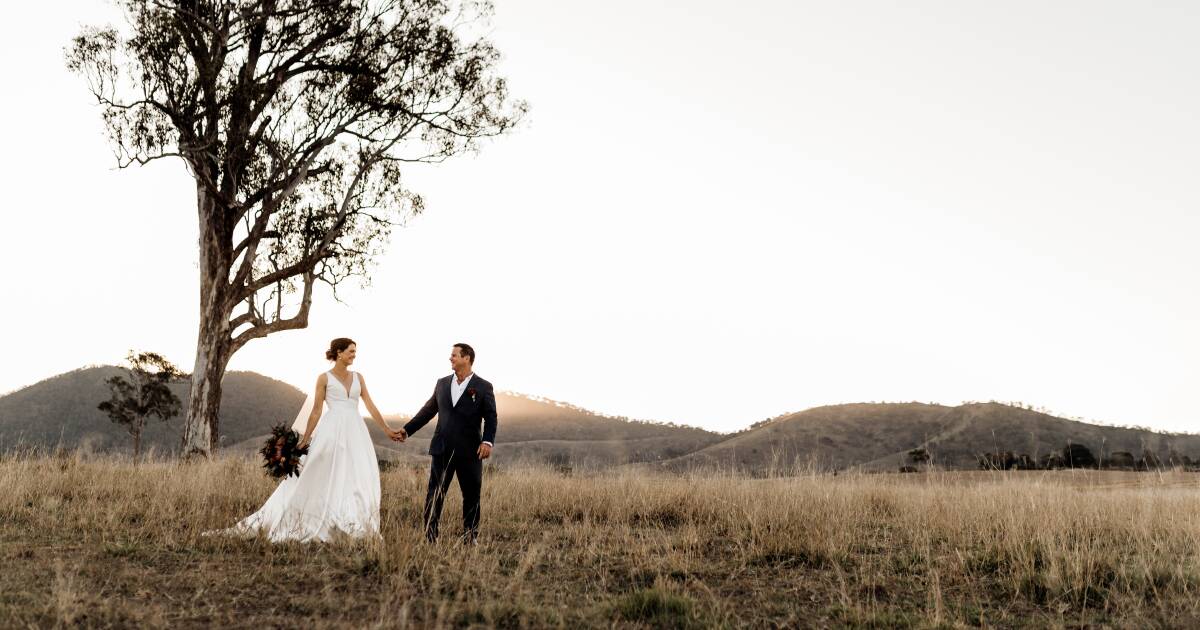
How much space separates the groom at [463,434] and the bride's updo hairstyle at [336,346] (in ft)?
4.27

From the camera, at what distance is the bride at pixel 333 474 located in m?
9.16

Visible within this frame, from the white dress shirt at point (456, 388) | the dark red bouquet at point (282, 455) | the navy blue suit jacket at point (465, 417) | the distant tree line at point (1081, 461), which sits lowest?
the distant tree line at point (1081, 461)

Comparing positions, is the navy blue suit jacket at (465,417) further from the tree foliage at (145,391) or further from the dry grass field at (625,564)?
the tree foliage at (145,391)

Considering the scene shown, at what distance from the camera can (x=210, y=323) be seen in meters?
20.5

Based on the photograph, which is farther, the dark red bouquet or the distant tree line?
the distant tree line

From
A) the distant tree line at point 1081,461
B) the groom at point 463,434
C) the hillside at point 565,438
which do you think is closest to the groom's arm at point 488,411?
the groom at point 463,434

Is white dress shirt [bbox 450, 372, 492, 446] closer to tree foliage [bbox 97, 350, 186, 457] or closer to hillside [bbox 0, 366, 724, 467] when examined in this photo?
tree foliage [bbox 97, 350, 186, 457]

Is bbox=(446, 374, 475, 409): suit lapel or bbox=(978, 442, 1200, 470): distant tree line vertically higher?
bbox=(446, 374, 475, 409): suit lapel

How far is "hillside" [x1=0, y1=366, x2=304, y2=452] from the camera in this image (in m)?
66.2

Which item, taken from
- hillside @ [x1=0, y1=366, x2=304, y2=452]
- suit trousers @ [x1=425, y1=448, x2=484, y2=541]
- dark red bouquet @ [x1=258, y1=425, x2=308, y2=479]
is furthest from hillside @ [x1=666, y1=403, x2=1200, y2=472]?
hillside @ [x1=0, y1=366, x2=304, y2=452]

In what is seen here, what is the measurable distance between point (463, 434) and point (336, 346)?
1981 millimetres

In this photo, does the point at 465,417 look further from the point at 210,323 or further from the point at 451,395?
the point at 210,323

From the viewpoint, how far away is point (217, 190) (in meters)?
20.3

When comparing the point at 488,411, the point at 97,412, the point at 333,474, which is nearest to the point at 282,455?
the point at 333,474
